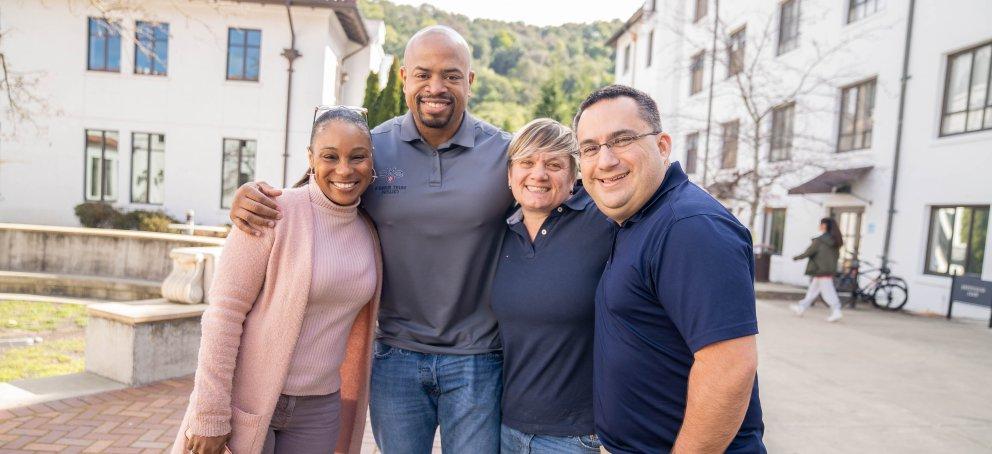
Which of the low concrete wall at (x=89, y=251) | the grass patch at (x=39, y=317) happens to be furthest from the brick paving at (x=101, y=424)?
the low concrete wall at (x=89, y=251)

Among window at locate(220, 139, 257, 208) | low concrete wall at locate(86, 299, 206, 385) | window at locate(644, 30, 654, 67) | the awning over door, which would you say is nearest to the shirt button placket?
low concrete wall at locate(86, 299, 206, 385)

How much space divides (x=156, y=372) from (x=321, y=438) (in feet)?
12.0

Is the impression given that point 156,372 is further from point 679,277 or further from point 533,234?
point 679,277

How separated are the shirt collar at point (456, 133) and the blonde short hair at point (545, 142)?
243mm

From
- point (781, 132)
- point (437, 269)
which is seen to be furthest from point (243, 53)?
point (437, 269)

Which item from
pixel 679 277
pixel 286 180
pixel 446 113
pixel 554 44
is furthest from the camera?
pixel 554 44

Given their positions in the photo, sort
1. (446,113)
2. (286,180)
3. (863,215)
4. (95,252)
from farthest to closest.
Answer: (286,180) → (863,215) → (95,252) → (446,113)

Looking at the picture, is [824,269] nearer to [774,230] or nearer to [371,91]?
[774,230]

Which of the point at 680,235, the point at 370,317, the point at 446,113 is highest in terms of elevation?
the point at 446,113

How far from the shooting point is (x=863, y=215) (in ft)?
47.2

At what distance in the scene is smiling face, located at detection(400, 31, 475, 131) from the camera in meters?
2.51

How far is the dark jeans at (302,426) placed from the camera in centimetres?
213

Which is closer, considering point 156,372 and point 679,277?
point 679,277

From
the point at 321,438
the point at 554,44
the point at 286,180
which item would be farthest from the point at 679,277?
the point at 554,44
